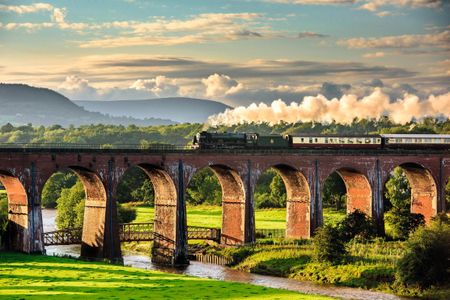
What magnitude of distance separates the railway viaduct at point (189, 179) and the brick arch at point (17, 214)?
0.09 m

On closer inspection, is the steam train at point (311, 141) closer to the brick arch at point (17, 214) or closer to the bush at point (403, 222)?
the bush at point (403, 222)

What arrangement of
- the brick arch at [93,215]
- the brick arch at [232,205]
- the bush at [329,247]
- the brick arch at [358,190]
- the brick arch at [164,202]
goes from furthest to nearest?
1. the brick arch at [358,190]
2. the brick arch at [232,205]
3. the brick arch at [164,202]
4. the brick arch at [93,215]
5. the bush at [329,247]

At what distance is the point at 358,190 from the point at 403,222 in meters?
9.92

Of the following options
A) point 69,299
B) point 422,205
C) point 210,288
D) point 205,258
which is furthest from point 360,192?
point 69,299

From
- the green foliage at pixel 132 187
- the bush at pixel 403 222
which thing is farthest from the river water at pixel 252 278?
the green foliage at pixel 132 187

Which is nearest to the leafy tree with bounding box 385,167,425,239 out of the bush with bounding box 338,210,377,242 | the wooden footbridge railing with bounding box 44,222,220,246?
the bush with bounding box 338,210,377,242

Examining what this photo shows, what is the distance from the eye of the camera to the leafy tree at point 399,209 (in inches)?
3745

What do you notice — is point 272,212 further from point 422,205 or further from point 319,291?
point 319,291

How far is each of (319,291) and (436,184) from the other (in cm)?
3957

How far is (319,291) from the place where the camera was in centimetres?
7169

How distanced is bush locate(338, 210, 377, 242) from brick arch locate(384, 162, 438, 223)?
42.7 feet

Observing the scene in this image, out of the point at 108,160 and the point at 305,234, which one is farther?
the point at 305,234

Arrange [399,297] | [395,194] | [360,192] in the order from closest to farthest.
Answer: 1. [399,297]
2. [360,192]
3. [395,194]

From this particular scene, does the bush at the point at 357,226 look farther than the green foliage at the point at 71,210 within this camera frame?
No
